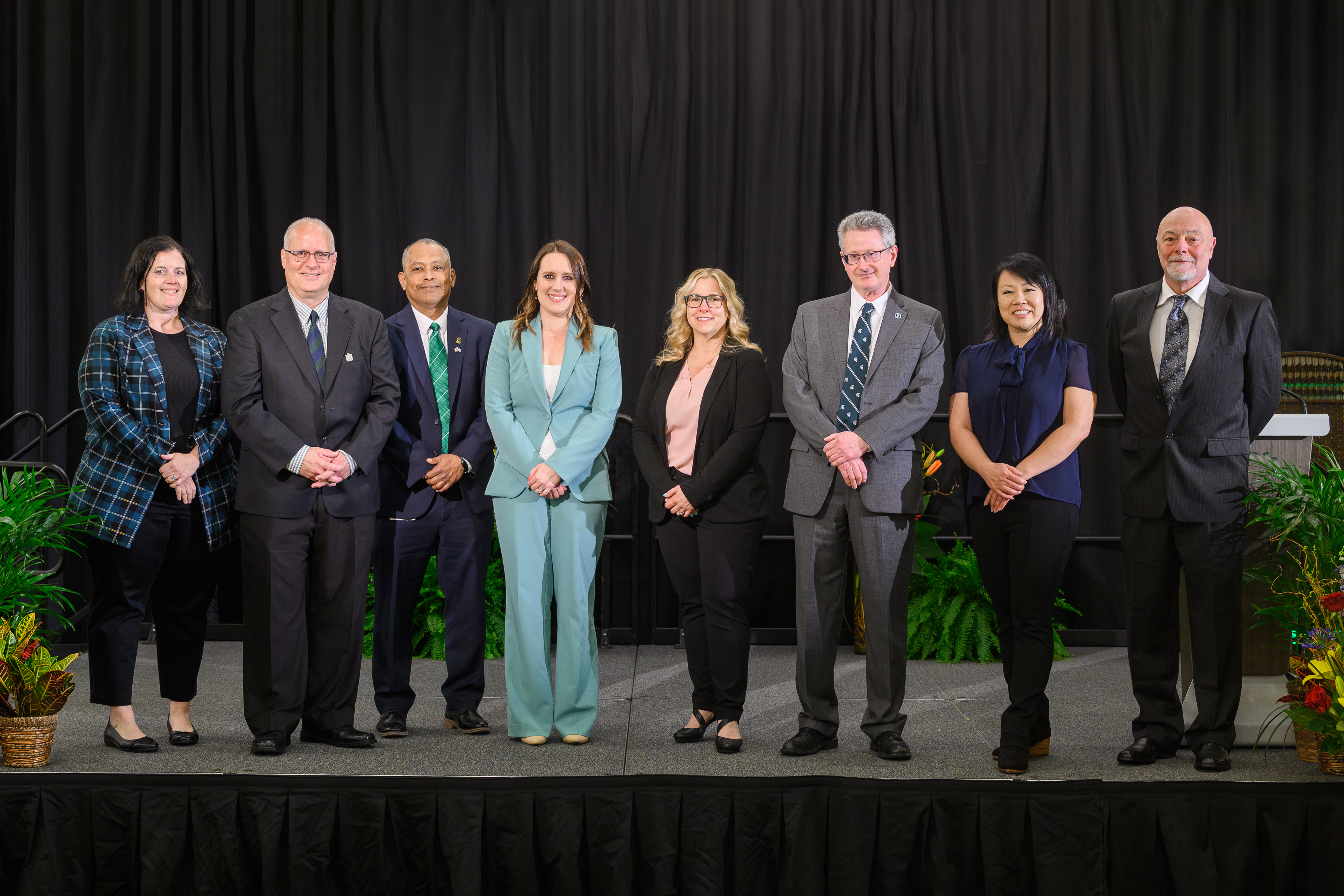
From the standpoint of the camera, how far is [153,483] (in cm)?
349

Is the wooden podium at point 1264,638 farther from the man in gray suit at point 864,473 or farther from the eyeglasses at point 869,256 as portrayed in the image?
the eyeglasses at point 869,256

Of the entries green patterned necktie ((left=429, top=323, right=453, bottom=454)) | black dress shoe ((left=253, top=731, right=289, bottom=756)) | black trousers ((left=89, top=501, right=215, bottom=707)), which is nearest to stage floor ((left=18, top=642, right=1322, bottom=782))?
black dress shoe ((left=253, top=731, right=289, bottom=756))

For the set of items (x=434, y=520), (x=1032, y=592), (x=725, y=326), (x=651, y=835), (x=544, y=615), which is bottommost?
(x=651, y=835)

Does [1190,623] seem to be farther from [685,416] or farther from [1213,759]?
[685,416]

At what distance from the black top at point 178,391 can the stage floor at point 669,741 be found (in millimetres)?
857

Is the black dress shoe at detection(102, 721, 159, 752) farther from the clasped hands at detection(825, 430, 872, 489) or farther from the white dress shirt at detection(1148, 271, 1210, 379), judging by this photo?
the white dress shirt at detection(1148, 271, 1210, 379)

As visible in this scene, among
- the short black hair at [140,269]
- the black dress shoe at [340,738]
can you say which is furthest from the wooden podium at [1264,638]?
the short black hair at [140,269]

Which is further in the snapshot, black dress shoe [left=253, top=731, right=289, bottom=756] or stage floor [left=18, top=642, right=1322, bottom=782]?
black dress shoe [left=253, top=731, right=289, bottom=756]

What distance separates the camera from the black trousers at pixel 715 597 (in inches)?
141

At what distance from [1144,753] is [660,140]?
4.05m

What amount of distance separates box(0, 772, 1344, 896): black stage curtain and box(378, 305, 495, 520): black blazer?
106 centimetres

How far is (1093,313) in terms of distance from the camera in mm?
6047

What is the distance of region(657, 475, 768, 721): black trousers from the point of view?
3.57 metres

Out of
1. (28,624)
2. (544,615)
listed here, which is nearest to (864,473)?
(544,615)
